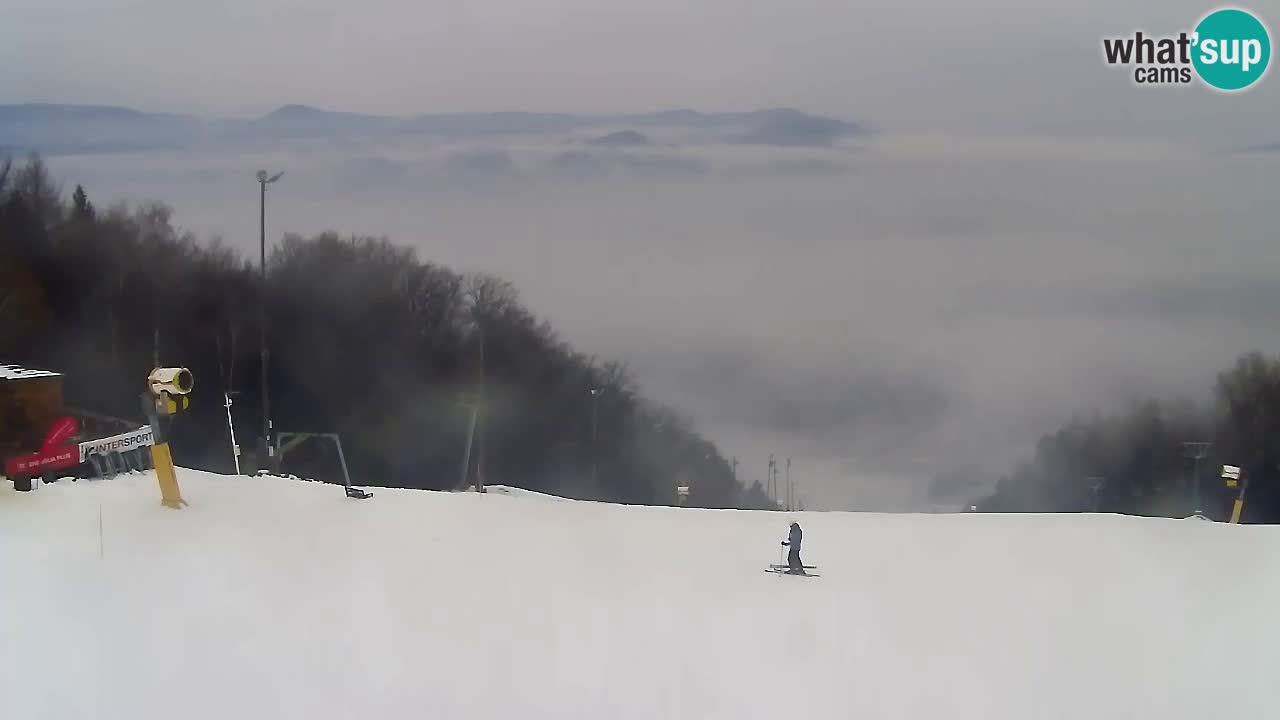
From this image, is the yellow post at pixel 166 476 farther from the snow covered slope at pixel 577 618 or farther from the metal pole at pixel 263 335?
the metal pole at pixel 263 335

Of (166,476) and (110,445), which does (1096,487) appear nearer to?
(166,476)

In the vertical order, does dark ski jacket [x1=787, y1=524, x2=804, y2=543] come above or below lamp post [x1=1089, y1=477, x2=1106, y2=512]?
above

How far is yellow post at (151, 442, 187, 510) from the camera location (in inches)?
253

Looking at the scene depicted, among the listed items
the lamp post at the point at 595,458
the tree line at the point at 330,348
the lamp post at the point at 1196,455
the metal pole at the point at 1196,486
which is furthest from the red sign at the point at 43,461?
the metal pole at the point at 1196,486

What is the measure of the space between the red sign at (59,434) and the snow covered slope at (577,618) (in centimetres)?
51

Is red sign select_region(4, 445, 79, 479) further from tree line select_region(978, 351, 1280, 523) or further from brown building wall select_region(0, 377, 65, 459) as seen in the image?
tree line select_region(978, 351, 1280, 523)

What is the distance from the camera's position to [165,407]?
607 cm

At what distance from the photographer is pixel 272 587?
530cm

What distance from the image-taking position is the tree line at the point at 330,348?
1167cm

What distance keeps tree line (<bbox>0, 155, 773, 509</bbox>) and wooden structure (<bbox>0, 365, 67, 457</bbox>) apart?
327 cm

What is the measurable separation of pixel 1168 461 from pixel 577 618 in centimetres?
914

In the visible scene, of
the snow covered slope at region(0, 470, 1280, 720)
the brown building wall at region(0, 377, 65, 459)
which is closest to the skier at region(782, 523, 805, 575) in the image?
the snow covered slope at region(0, 470, 1280, 720)

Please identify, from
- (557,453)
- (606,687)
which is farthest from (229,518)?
(557,453)

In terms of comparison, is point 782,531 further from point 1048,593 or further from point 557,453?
point 557,453
